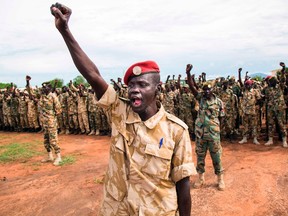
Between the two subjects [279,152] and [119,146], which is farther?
[279,152]

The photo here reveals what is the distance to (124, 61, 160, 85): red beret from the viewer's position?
185cm

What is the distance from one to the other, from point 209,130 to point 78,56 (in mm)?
4095

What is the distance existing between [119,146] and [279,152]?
24.8 feet

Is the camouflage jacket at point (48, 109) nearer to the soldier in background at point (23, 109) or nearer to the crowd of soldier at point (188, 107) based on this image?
the crowd of soldier at point (188, 107)

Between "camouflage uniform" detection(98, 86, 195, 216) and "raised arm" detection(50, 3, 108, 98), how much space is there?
7cm

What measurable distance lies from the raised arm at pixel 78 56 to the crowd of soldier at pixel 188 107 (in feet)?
16.5

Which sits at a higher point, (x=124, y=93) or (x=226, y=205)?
(x=124, y=93)

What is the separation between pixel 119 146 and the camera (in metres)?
1.85

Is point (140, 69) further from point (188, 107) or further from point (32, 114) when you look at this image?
point (32, 114)

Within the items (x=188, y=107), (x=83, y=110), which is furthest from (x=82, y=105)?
(x=188, y=107)

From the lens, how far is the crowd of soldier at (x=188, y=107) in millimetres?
9055

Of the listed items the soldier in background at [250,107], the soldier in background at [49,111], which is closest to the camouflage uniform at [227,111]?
the soldier in background at [250,107]

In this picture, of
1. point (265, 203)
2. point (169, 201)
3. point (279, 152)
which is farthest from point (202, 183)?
Answer: point (169, 201)

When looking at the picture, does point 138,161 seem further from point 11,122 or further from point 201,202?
point 11,122
